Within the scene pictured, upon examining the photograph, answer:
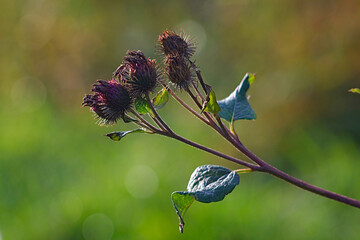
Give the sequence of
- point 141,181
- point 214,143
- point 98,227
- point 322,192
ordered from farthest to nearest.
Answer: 1. point 214,143
2. point 141,181
3. point 98,227
4. point 322,192

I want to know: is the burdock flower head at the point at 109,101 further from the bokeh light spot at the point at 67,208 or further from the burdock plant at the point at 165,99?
the bokeh light spot at the point at 67,208

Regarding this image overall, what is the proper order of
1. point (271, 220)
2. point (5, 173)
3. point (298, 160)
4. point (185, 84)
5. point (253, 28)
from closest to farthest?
point (185, 84)
point (271, 220)
point (298, 160)
point (5, 173)
point (253, 28)

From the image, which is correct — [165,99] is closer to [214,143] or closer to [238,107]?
[238,107]

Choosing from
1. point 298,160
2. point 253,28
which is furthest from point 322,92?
point 253,28

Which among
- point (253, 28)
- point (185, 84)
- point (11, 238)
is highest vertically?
point (185, 84)

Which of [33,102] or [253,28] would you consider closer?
[253,28]

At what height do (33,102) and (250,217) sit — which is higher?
(33,102)

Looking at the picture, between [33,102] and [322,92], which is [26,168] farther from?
[322,92]

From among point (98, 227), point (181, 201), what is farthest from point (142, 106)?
point (98, 227)

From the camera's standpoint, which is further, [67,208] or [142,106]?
[67,208]
